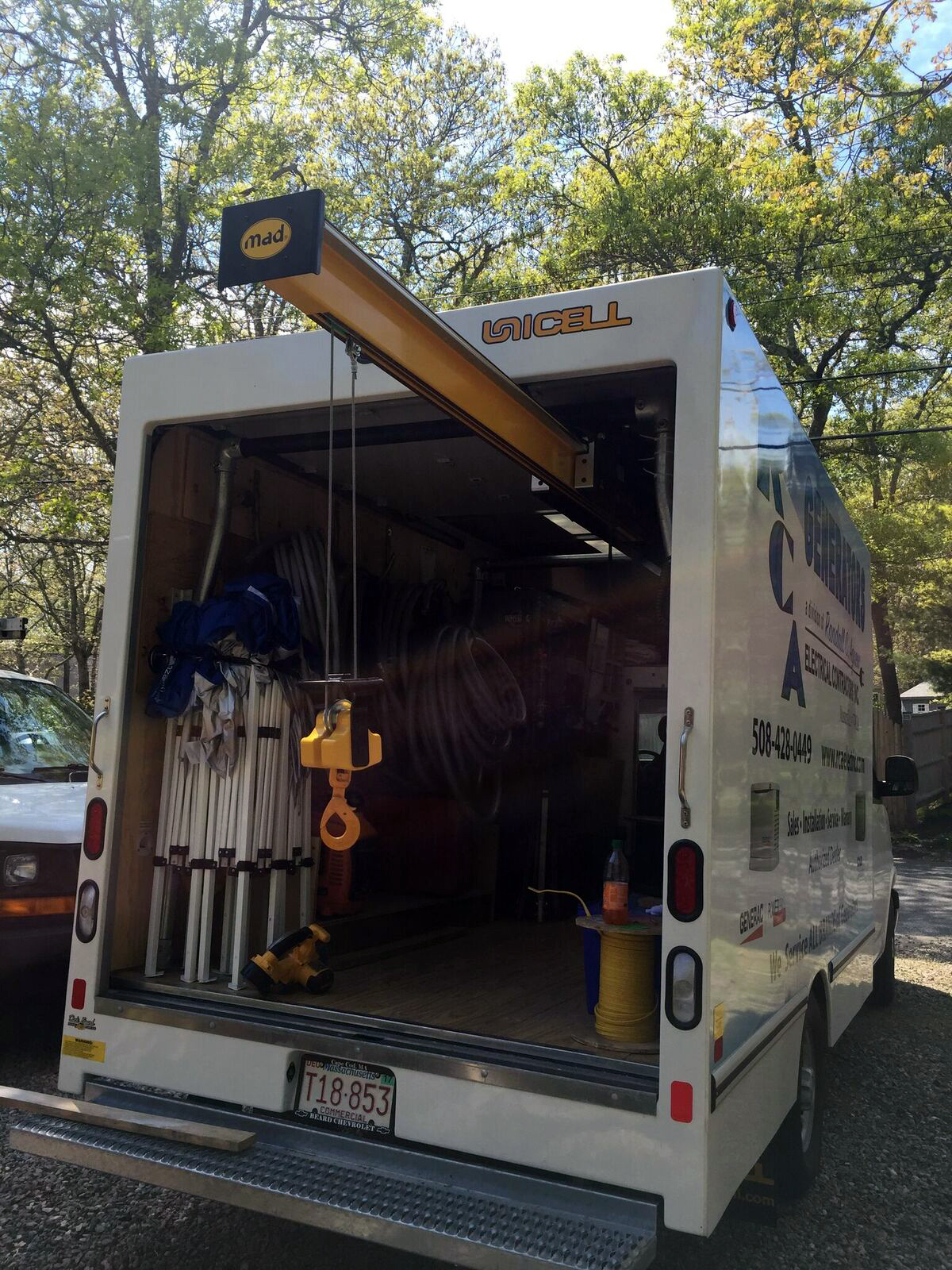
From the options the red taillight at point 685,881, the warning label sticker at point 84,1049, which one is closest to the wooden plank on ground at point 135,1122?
the warning label sticker at point 84,1049

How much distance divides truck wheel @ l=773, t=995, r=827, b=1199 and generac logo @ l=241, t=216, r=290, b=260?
3.27m

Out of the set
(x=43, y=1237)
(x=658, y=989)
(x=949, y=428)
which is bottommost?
(x=43, y=1237)

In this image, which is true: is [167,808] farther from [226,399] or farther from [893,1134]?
[893,1134]

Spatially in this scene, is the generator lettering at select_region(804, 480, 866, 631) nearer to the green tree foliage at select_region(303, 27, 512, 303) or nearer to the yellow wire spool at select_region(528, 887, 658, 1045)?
the yellow wire spool at select_region(528, 887, 658, 1045)

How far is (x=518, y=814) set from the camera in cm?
642

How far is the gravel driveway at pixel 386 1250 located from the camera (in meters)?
3.53

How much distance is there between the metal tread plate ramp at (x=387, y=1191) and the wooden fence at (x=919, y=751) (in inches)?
647

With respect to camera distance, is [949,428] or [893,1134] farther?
[949,428]

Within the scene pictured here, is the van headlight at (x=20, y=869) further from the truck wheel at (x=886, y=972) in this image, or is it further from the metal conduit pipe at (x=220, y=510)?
the truck wheel at (x=886, y=972)

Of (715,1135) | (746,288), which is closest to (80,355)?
(746,288)

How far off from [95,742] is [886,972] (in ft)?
18.9

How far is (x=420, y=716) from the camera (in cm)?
546

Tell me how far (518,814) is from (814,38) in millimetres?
10408

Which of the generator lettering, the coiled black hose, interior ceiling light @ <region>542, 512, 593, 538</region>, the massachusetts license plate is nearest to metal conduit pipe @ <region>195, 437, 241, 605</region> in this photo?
the coiled black hose
